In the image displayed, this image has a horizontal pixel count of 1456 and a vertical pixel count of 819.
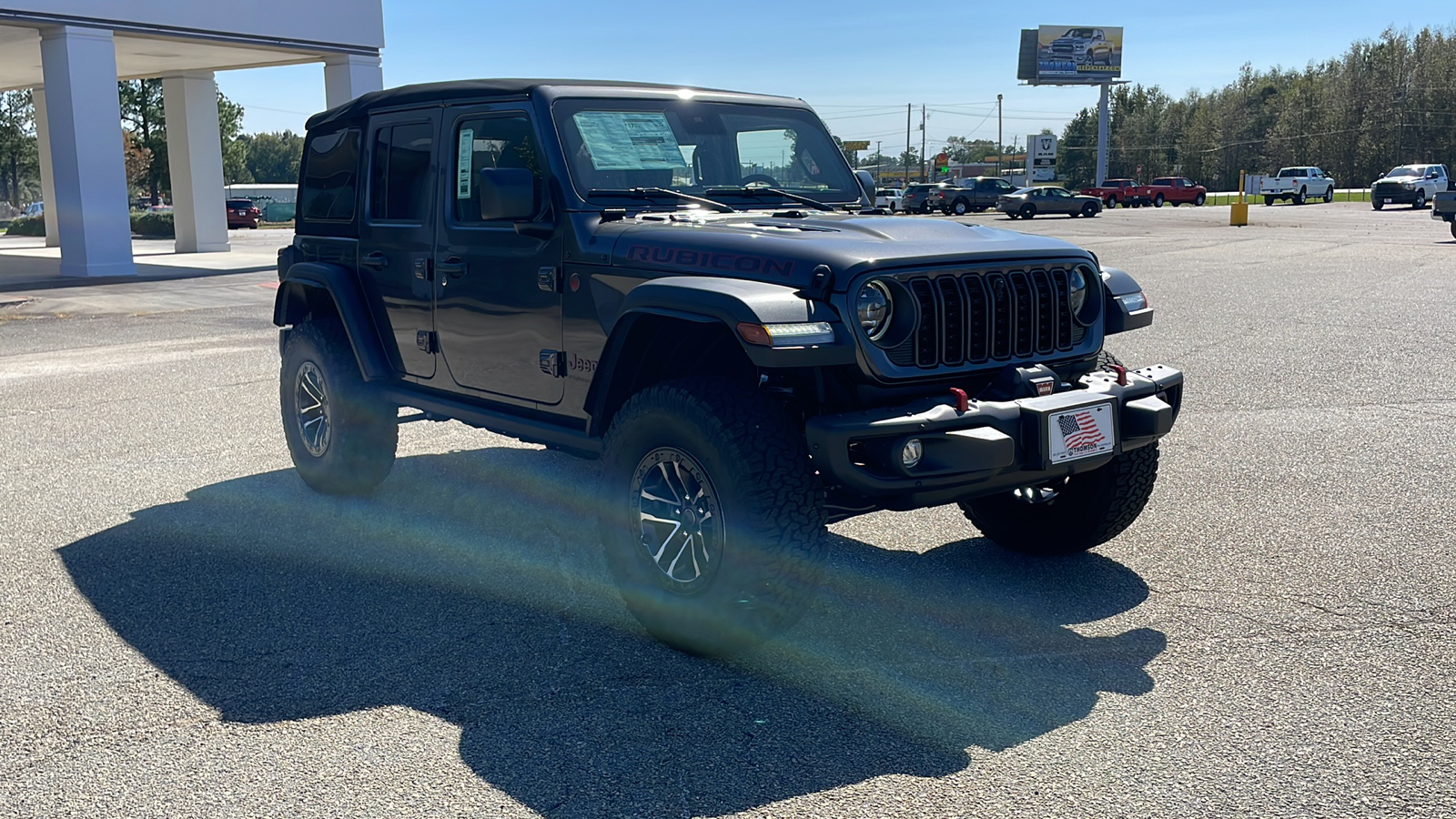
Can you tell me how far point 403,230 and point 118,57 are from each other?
2612 cm

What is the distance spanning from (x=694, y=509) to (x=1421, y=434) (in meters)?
5.51

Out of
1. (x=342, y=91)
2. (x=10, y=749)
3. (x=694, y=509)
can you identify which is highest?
(x=342, y=91)

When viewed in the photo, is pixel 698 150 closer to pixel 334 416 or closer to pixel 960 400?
pixel 960 400

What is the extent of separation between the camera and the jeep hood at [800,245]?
418 cm

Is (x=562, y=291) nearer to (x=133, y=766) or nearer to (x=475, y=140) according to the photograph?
(x=475, y=140)

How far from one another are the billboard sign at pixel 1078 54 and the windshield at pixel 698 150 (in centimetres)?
9224

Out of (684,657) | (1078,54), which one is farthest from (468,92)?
(1078,54)

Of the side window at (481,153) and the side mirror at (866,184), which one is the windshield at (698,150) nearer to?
the side mirror at (866,184)

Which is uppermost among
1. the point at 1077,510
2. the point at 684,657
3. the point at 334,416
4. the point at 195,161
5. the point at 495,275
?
the point at 195,161

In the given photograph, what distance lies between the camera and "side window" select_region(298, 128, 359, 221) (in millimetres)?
6387

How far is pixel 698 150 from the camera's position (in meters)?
5.51

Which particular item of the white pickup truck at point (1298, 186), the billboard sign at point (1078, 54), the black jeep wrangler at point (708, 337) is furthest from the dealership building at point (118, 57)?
the billboard sign at point (1078, 54)

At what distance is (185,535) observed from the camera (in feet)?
19.3

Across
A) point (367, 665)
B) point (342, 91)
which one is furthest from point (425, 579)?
point (342, 91)
